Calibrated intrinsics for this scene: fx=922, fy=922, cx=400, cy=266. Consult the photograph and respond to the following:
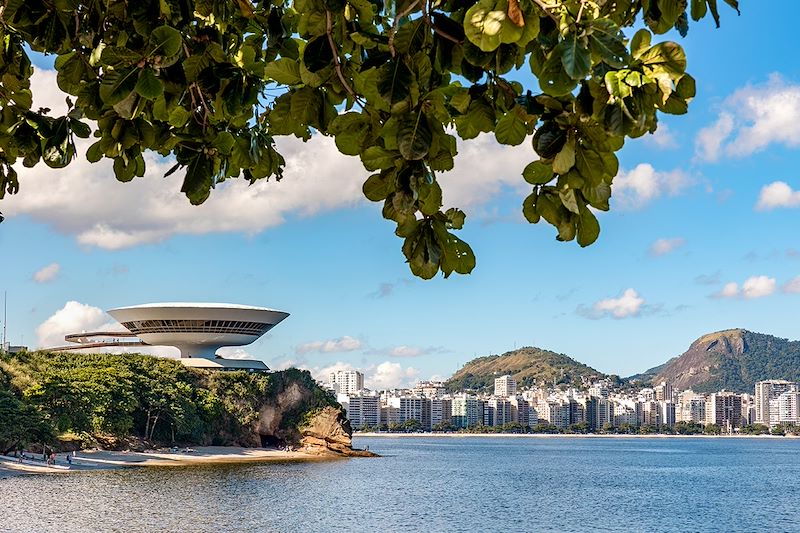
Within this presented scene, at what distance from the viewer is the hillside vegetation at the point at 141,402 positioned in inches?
2009

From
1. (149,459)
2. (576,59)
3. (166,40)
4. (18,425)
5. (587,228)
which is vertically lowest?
(149,459)

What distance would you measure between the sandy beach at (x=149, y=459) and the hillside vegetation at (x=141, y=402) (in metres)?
1.14

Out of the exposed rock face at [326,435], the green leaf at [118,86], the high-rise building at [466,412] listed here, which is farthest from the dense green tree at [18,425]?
the high-rise building at [466,412]

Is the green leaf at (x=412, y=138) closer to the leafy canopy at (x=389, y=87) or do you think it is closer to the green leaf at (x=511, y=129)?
the leafy canopy at (x=389, y=87)

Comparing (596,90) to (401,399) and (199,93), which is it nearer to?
(199,93)

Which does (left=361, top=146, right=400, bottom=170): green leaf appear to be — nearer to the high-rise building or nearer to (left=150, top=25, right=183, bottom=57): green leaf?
(left=150, top=25, right=183, bottom=57): green leaf

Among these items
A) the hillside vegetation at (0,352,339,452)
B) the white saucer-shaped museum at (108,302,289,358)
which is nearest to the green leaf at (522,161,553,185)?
the hillside vegetation at (0,352,339,452)

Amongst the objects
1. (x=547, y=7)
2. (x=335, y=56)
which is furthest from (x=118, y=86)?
(x=547, y=7)

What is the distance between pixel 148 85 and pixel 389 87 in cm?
72

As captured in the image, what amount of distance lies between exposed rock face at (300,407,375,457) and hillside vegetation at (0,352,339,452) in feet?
2.82

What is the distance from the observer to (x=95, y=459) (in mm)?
54250

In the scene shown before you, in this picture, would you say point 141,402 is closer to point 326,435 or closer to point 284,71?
point 326,435

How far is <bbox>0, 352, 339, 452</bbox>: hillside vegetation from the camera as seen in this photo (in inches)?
2009

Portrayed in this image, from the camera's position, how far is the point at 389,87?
2.37m
